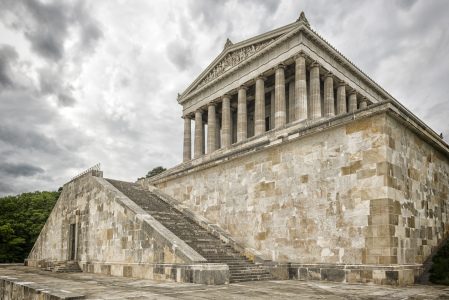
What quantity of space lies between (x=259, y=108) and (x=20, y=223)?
3218cm

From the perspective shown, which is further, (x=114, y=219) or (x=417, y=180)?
(x=114, y=219)

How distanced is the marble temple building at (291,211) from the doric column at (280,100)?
27.4 feet

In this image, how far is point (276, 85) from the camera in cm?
3075

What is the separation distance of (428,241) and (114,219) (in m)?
13.0

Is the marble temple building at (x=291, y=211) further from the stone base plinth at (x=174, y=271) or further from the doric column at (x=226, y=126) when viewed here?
the doric column at (x=226, y=126)

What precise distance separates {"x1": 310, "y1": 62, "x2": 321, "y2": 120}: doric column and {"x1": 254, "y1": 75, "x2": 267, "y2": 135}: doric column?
14.6ft

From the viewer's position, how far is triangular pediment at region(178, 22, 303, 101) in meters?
32.2

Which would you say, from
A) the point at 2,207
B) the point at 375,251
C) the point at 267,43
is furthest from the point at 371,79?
the point at 2,207

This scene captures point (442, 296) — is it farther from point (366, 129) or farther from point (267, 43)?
point (267, 43)

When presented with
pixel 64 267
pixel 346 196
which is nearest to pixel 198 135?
pixel 64 267

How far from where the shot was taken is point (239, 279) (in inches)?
457

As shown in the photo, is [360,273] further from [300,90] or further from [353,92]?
[353,92]

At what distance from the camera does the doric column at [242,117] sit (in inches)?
1313

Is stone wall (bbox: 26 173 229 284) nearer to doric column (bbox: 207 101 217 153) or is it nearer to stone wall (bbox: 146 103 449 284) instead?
stone wall (bbox: 146 103 449 284)
